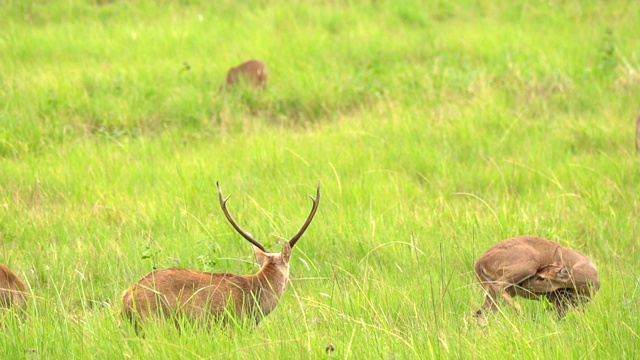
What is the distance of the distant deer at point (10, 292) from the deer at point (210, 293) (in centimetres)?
62

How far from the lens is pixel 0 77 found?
32.7ft

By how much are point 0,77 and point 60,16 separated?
114 inches

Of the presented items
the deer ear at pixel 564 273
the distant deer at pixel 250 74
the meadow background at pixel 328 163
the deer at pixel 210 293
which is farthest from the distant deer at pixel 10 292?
the distant deer at pixel 250 74

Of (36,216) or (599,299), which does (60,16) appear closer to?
(36,216)

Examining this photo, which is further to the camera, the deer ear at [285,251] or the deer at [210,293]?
the deer ear at [285,251]

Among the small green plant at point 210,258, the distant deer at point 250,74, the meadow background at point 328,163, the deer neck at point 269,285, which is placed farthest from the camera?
the distant deer at point 250,74

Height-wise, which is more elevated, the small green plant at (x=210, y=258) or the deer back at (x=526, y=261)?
the deer back at (x=526, y=261)

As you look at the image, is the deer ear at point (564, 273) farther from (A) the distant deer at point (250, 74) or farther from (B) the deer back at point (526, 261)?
(A) the distant deer at point (250, 74)

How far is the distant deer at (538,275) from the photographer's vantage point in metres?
4.82

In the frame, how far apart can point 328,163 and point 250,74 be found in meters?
2.34

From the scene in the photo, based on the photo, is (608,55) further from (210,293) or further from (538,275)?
(210,293)

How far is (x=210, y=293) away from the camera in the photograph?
181 inches

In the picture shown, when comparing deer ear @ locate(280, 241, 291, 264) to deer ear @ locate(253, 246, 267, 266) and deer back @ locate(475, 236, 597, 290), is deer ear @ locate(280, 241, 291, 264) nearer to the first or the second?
deer ear @ locate(253, 246, 267, 266)

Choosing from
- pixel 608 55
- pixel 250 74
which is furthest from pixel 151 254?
pixel 608 55
